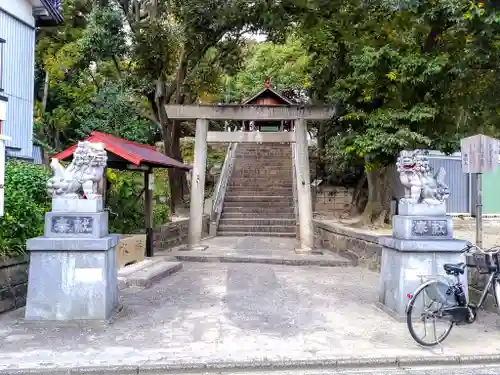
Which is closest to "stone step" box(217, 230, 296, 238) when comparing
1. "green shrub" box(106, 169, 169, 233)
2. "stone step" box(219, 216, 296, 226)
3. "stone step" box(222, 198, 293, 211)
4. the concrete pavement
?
"stone step" box(219, 216, 296, 226)

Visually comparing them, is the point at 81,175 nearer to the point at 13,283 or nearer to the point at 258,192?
the point at 13,283

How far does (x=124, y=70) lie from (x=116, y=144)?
30.1 ft

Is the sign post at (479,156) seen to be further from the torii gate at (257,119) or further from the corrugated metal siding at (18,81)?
the corrugated metal siding at (18,81)

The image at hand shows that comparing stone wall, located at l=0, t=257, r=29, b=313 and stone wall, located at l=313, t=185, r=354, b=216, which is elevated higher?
stone wall, located at l=313, t=185, r=354, b=216

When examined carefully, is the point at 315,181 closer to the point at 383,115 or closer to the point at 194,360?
the point at 383,115

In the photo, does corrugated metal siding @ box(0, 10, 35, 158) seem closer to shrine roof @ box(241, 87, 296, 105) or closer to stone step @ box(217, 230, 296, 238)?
stone step @ box(217, 230, 296, 238)

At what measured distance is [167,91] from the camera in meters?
17.6

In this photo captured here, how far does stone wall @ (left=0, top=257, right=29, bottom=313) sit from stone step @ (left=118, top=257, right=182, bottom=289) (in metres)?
1.86

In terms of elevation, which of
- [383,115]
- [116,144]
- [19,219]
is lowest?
[19,219]

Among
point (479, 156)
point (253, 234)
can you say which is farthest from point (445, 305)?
point (253, 234)

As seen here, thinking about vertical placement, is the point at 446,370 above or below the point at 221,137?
below

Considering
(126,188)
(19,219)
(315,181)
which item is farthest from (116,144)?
(315,181)

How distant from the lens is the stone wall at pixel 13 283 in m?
7.27

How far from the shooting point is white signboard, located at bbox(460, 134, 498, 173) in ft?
26.5
